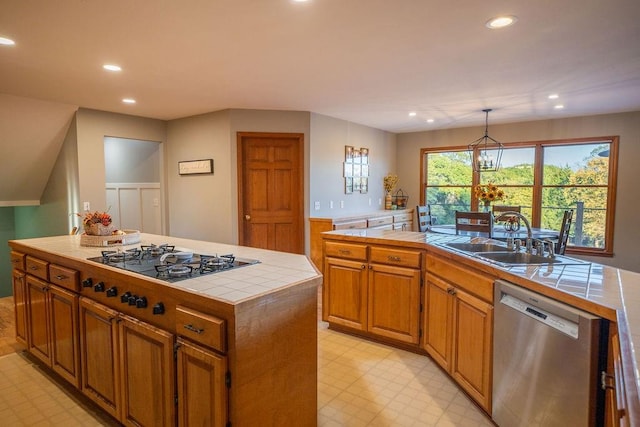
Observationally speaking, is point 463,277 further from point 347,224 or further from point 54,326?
point 347,224

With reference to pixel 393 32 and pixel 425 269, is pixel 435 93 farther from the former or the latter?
pixel 425 269

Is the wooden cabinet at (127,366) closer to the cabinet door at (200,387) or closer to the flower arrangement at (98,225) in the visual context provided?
the cabinet door at (200,387)

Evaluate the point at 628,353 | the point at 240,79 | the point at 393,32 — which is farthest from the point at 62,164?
the point at 628,353

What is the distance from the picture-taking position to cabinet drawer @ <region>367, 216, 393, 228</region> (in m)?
5.62

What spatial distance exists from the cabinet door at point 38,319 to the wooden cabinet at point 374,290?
2.06 m

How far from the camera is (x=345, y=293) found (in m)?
3.14

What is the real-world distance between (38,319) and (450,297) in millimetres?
2844

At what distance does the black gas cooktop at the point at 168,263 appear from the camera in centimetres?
179

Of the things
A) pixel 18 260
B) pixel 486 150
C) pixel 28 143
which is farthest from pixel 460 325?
pixel 28 143

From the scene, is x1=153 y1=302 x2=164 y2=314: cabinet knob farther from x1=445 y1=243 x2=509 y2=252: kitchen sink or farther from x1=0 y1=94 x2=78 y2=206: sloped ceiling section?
x1=0 y1=94 x2=78 y2=206: sloped ceiling section

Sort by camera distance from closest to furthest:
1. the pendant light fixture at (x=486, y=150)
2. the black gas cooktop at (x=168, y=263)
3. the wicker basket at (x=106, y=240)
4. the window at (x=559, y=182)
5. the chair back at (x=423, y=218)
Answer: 1. the black gas cooktop at (x=168, y=263)
2. the wicker basket at (x=106, y=240)
3. the chair back at (x=423, y=218)
4. the window at (x=559, y=182)
5. the pendant light fixture at (x=486, y=150)

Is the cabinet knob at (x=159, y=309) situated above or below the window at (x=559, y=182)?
below

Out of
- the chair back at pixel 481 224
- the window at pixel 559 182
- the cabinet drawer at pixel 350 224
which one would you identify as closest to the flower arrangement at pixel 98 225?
the cabinet drawer at pixel 350 224

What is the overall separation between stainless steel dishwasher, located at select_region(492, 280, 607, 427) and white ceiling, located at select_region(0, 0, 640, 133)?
168 cm
